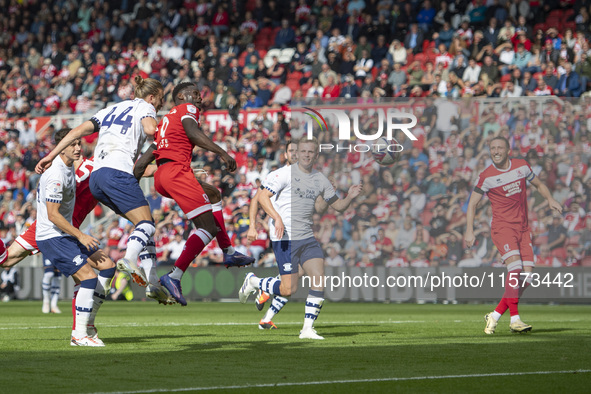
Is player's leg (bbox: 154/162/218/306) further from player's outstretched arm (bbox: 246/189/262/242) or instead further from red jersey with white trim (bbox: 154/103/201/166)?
player's outstretched arm (bbox: 246/189/262/242)

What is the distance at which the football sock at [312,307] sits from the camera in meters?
11.3

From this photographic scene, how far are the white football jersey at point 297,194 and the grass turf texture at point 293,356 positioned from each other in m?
1.34

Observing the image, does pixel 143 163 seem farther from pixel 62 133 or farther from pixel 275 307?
pixel 275 307

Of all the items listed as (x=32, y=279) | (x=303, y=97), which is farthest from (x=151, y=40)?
(x=32, y=279)

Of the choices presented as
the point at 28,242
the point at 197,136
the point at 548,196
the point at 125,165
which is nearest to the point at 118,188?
the point at 125,165

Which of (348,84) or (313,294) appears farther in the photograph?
(348,84)

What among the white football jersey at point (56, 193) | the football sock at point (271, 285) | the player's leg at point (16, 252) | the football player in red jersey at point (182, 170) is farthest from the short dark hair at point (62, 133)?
the football sock at point (271, 285)

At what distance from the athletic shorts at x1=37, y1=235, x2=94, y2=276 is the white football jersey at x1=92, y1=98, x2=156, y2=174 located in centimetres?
100

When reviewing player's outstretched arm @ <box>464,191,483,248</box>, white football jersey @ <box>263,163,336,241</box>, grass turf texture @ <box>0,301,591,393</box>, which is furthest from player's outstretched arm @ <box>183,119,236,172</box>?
A: player's outstretched arm @ <box>464,191,483,248</box>

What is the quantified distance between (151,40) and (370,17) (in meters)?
7.91

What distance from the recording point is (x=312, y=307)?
11.4 meters

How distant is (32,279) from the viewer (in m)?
25.0

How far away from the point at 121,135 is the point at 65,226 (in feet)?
3.72

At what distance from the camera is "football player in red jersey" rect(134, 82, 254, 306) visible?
32.3 feet
